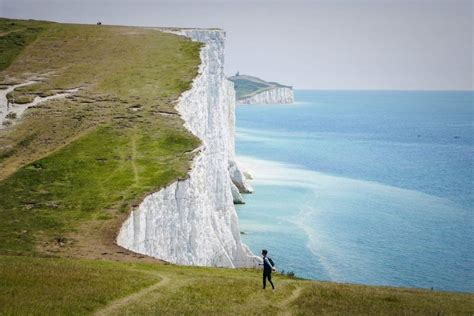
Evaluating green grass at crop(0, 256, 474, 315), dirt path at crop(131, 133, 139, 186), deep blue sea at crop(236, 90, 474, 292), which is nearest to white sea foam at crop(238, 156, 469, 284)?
deep blue sea at crop(236, 90, 474, 292)

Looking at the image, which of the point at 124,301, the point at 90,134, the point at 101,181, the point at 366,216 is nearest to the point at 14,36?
the point at 90,134

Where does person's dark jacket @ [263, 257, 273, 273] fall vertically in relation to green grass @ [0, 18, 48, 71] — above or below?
below

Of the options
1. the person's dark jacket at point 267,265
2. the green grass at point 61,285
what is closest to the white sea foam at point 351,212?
the person's dark jacket at point 267,265

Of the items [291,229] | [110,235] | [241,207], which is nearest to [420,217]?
→ [291,229]

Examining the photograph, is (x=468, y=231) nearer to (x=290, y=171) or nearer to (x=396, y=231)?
(x=396, y=231)

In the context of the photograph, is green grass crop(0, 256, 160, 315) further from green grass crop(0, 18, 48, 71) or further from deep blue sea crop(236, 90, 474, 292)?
green grass crop(0, 18, 48, 71)

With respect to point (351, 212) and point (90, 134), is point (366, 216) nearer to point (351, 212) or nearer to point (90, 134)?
point (351, 212)
